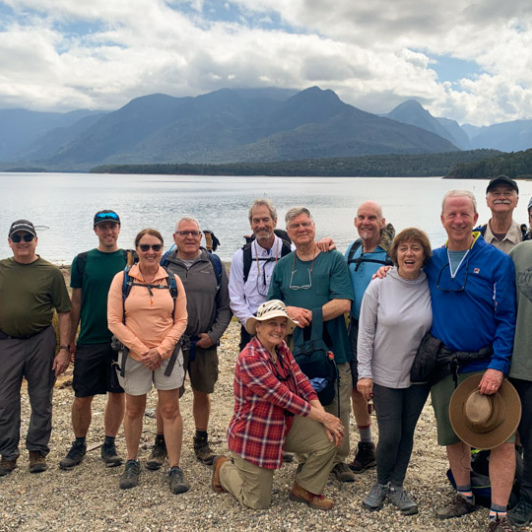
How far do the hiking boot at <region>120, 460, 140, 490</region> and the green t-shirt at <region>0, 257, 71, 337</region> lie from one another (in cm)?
167

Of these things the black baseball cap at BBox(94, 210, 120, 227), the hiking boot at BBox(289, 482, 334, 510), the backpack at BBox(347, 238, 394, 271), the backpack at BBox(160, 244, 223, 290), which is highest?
the black baseball cap at BBox(94, 210, 120, 227)

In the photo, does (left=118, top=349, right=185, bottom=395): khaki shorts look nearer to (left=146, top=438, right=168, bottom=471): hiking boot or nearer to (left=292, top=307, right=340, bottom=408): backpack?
(left=146, top=438, right=168, bottom=471): hiking boot

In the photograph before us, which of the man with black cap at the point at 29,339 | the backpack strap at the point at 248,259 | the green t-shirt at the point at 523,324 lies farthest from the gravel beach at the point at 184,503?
the backpack strap at the point at 248,259

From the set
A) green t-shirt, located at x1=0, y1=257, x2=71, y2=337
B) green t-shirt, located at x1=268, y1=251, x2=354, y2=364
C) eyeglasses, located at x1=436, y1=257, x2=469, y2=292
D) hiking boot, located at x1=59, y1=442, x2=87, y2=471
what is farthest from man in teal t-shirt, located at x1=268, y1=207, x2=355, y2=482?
hiking boot, located at x1=59, y1=442, x2=87, y2=471

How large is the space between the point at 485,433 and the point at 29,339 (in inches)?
174

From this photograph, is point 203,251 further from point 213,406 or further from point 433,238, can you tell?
point 433,238

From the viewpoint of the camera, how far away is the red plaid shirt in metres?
4.41

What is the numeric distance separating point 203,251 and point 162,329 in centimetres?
112

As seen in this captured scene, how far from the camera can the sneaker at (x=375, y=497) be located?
4.55 m

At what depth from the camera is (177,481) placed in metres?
5.00

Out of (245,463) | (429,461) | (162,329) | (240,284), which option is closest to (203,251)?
(240,284)

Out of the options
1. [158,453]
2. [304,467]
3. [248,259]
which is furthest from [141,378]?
[304,467]

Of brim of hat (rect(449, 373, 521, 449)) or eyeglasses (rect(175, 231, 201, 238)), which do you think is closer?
brim of hat (rect(449, 373, 521, 449))

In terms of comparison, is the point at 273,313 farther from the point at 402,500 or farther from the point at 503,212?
the point at 503,212
